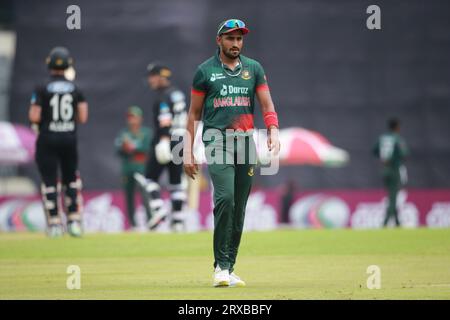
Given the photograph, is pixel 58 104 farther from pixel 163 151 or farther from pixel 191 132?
pixel 191 132

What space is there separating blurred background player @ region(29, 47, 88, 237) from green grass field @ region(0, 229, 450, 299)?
0.67 metres

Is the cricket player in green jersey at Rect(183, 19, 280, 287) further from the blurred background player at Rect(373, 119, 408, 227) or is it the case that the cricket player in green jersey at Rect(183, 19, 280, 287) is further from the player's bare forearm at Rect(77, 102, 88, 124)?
the blurred background player at Rect(373, 119, 408, 227)

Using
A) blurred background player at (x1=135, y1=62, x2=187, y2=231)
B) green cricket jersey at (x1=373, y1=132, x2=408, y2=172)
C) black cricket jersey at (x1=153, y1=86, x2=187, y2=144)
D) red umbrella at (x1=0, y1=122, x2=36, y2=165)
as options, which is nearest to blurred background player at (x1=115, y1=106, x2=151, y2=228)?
blurred background player at (x1=135, y1=62, x2=187, y2=231)

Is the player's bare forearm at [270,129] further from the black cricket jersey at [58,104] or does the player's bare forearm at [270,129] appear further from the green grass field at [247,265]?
the black cricket jersey at [58,104]

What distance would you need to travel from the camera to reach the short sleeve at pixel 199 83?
476 inches

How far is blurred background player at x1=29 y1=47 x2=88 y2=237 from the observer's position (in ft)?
63.3

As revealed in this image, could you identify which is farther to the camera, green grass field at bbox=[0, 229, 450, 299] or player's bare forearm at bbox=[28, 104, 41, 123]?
player's bare forearm at bbox=[28, 104, 41, 123]

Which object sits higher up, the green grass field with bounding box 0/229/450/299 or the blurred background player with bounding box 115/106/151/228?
the blurred background player with bounding box 115/106/151/228

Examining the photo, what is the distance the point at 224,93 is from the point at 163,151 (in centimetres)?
905

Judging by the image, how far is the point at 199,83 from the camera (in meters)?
12.1

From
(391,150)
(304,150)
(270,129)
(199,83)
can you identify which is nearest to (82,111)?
(199,83)

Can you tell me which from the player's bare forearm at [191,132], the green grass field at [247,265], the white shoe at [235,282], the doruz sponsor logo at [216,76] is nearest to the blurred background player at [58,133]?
the green grass field at [247,265]

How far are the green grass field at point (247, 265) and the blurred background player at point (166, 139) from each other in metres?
1.43

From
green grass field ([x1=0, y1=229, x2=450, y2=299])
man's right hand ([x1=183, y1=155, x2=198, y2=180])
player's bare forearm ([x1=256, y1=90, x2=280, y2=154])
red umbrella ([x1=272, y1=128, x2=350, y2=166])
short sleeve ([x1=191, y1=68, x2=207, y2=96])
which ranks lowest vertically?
green grass field ([x1=0, y1=229, x2=450, y2=299])
